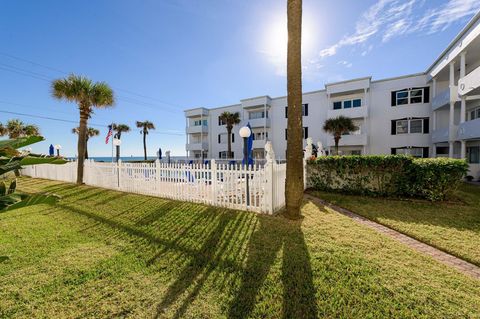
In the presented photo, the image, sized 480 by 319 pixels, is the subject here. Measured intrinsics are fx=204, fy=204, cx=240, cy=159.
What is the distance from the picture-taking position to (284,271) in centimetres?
A: 343

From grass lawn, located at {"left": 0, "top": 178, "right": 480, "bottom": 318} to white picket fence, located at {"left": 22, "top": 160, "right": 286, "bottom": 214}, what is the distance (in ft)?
3.25

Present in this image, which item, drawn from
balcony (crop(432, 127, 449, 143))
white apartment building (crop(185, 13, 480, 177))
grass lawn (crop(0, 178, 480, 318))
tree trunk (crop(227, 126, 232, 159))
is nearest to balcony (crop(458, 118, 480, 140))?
white apartment building (crop(185, 13, 480, 177))

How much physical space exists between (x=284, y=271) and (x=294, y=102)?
4.12 metres

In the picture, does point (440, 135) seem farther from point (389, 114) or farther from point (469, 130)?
point (389, 114)

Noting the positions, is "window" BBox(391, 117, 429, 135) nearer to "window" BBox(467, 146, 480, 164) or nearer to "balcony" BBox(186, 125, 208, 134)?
"window" BBox(467, 146, 480, 164)

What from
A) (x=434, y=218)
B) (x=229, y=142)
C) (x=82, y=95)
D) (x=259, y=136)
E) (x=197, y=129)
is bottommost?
(x=434, y=218)

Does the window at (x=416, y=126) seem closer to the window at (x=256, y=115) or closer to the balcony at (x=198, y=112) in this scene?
the window at (x=256, y=115)

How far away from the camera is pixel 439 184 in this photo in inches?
294

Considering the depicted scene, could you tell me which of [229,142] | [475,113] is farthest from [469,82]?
[229,142]

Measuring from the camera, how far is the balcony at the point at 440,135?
51.1ft

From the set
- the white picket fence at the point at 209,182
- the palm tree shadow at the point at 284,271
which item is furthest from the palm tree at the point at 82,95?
the palm tree shadow at the point at 284,271

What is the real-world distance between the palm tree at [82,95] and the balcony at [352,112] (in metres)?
20.2

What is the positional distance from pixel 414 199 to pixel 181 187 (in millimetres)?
9042

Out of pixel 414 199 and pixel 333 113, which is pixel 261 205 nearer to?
pixel 414 199
